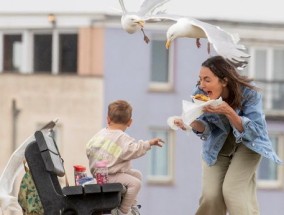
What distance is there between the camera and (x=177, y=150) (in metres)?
36.9

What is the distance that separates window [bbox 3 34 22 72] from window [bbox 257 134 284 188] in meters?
5.83

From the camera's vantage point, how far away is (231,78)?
7629mm

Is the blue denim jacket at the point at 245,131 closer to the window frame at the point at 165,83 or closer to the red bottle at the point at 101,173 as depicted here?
the red bottle at the point at 101,173

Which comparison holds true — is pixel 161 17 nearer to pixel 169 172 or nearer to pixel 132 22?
pixel 132 22

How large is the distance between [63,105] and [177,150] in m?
2.77

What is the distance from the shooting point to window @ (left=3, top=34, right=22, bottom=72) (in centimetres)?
3666

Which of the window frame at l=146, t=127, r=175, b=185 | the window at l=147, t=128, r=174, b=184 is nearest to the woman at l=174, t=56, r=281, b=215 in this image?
the window frame at l=146, t=127, r=175, b=185

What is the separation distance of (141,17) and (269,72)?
2890 cm

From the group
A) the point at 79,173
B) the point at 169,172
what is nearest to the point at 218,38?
the point at 79,173

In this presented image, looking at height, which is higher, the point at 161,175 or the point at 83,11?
the point at 83,11

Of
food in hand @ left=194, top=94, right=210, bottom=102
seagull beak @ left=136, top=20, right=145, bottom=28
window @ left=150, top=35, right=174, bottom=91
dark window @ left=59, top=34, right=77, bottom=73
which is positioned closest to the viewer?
food in hand @ left=194, top=94, right=210, bottom=102

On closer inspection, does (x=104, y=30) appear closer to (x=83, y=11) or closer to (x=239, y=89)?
(x=83, y=11)

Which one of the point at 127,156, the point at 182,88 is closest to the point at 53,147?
the point at 127,156

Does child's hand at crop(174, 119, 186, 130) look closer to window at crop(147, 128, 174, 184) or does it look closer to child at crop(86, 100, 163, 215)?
child at crop(86, 100, 163, 215)
